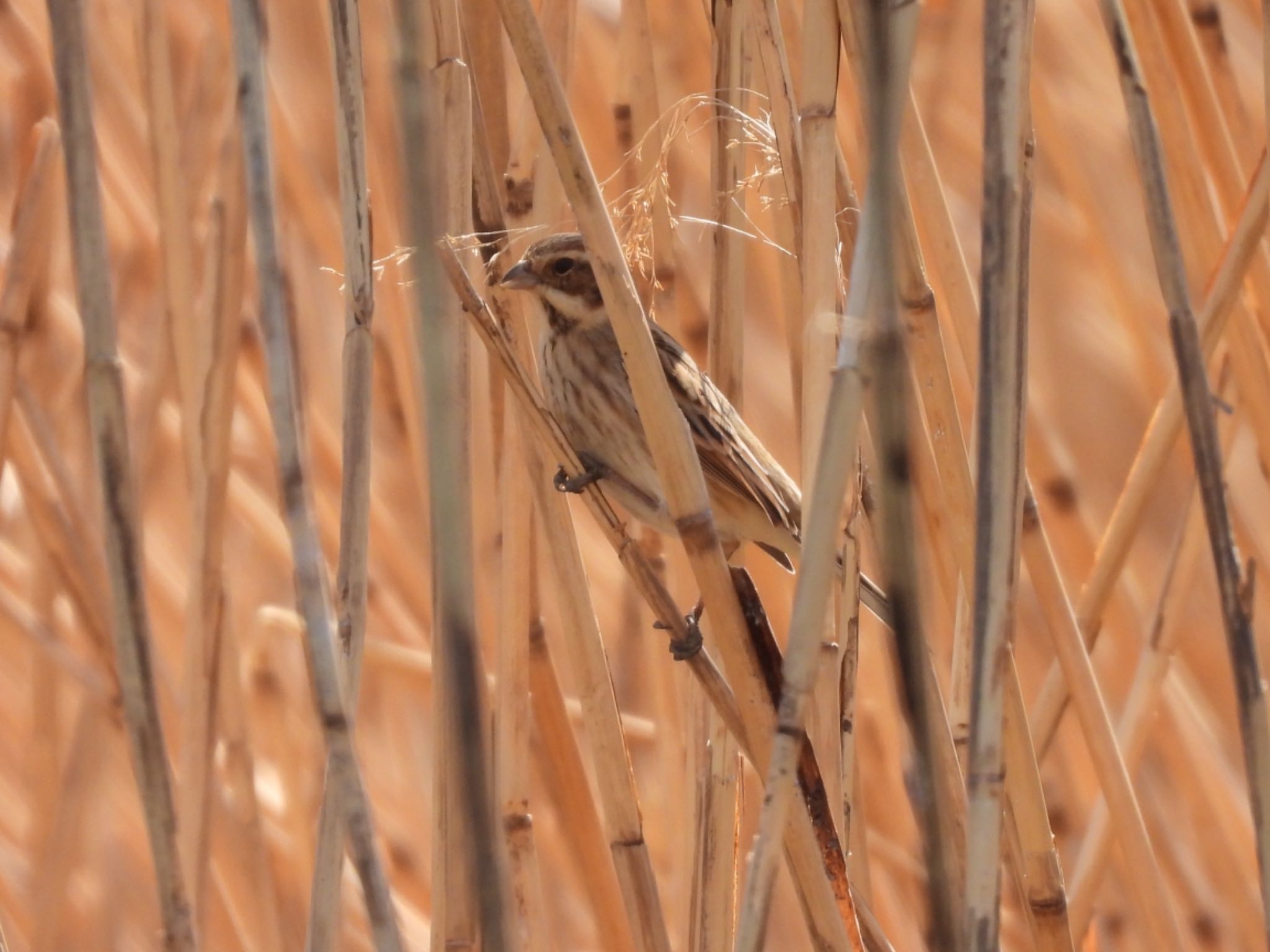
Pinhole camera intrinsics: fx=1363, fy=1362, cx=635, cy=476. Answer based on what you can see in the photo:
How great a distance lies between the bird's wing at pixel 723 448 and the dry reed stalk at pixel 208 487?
61 cm

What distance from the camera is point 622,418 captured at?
2.09m

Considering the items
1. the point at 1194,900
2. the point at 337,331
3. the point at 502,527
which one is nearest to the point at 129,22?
the point at 337,331

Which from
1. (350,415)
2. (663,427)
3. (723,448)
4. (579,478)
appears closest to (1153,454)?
(723,448)

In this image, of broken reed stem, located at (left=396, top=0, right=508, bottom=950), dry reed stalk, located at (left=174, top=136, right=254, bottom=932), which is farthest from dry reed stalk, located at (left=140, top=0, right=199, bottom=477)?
broken reed stem, located at (left=396, top=0, right=508, bottom=950)

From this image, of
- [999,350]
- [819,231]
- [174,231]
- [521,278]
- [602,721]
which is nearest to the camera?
[999,350]

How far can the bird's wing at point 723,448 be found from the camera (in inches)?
77.7

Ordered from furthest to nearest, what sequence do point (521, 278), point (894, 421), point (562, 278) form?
point (562, 278), point (521, 278), point (894, 421)

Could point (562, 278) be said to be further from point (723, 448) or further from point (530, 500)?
point (530, 500)

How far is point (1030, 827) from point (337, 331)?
2.03 m

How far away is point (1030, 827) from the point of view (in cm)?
134

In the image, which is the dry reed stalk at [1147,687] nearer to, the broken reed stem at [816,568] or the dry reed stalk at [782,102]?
the dry reed stalk at [782,102]

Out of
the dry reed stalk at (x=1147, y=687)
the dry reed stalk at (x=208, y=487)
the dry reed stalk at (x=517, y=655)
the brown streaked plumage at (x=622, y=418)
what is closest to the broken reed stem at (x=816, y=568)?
the dry reed stalk at (x=517, y=655)

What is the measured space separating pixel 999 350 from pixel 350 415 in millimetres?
534

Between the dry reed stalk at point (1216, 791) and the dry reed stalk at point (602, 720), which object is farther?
the dry reed stalk at point (1216, 791)
